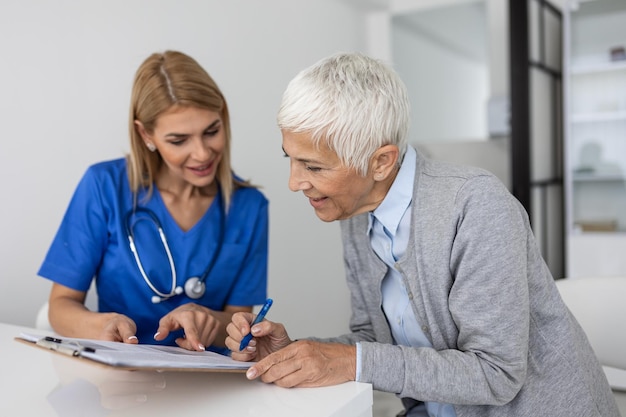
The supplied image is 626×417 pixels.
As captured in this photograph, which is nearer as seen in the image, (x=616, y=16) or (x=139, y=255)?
(x=139, y=255)

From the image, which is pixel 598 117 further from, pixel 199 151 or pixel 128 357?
pixel 128 357

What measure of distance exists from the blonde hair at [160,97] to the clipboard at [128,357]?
726mm

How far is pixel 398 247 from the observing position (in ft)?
4.03

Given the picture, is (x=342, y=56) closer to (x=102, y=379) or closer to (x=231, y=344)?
(x=231, y=344)

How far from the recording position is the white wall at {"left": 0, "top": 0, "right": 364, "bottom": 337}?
2.10 metres

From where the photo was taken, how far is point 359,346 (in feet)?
3.47

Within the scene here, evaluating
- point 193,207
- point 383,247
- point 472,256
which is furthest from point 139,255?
point 472,256

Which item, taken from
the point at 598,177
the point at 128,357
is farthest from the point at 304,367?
the point at 598,177

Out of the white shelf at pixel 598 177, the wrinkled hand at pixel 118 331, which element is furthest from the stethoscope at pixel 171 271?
the white shelf at pixel 598 177

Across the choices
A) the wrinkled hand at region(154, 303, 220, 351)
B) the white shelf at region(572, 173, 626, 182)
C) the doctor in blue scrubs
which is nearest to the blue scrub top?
the doctor in blue scrubs

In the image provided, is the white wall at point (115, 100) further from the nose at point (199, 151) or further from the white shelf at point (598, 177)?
the white shelf at point (598, 177)

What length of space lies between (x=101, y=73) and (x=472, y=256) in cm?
180

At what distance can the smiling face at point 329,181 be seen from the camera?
3.73 ft

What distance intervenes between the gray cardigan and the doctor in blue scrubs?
0.55 metres
